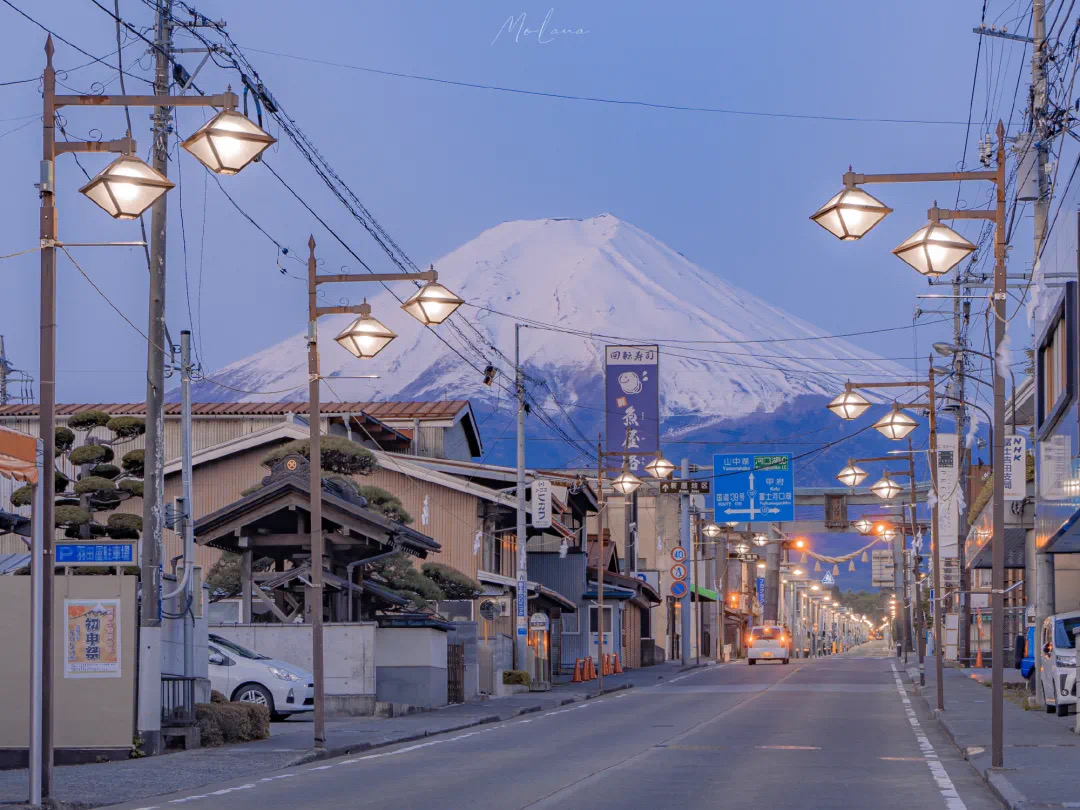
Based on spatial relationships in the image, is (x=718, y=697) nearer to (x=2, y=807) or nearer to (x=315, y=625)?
(x=315, y=625)

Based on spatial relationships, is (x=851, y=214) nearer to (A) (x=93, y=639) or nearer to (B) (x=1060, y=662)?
(A) (x=93, y=639)

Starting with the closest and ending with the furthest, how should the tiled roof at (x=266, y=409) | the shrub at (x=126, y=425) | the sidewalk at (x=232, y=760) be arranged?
the sidewalk at (x=232, y=760) < the shrub at (x=126, y=425) < the tiled roof at (x=266, y=409)

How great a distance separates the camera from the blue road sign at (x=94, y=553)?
1777cm

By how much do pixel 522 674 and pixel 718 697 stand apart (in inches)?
245

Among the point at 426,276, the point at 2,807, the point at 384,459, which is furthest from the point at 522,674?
the point at 2,807

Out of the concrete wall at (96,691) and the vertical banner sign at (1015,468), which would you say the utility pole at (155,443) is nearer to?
the concrete wall at (96,691)

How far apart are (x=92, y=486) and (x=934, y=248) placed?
1794cm

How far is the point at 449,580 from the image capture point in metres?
39.6

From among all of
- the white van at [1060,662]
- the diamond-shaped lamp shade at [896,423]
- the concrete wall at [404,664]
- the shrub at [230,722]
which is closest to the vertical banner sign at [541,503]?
the concrete wall at [404,664]

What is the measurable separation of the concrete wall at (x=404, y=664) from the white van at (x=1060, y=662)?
1214 cm

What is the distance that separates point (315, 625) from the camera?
813 inches

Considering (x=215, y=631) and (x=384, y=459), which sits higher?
(x=384, y=459)

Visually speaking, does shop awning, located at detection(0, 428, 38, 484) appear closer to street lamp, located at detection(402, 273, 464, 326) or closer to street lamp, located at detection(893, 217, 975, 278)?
street lamp, located at detection(402, 273, 464, 326)

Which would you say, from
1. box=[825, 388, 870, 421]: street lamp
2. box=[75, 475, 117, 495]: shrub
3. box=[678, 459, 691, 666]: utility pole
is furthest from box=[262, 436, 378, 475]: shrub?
box=[678, 459, 691, 666]: utility pole
